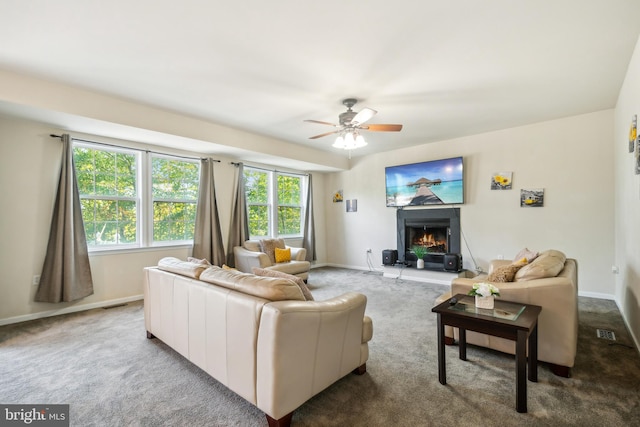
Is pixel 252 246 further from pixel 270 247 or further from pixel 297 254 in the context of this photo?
pixel 297 254

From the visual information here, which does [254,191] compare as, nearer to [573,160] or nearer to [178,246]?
[178,246]

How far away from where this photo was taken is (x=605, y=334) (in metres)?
2.91

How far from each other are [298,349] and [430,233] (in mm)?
4755

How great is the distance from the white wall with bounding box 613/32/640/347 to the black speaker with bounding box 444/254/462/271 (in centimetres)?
194

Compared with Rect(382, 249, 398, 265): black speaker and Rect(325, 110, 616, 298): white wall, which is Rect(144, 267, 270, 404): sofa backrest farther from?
Rect(325, 110, 616, 298): white wall

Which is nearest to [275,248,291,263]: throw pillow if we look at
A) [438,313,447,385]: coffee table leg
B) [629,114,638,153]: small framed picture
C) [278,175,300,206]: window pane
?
[278,175,300,206]: window pane

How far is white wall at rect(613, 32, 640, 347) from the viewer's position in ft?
8.52

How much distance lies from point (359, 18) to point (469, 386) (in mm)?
2732

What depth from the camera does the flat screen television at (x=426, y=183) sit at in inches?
209

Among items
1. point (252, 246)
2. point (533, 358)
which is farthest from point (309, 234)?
point (533, 358)

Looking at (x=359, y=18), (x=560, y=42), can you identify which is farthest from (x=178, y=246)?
(x=560, y=42)

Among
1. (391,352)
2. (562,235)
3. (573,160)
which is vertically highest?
(573,160)

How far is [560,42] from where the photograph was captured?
2.48 metres

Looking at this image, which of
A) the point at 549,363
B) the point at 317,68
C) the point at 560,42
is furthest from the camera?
the point at 317,68
